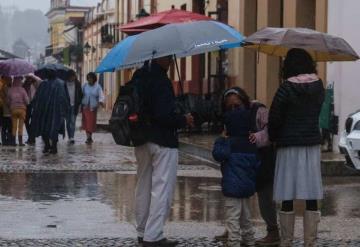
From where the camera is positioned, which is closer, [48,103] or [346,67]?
[346,67]

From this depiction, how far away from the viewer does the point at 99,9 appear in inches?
2202

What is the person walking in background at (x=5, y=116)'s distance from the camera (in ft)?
62.1

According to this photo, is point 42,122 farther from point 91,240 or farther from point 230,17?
point 91,240

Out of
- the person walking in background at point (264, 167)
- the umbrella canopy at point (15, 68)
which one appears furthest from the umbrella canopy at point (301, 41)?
the umbrella canopy at point (15, 68)

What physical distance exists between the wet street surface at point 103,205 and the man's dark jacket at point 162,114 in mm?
1038

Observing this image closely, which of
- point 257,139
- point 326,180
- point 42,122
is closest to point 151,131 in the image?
point 257,139

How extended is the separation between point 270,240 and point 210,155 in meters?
8.60

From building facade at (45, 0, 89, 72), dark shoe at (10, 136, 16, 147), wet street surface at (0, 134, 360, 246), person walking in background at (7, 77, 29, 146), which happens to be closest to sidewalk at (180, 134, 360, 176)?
wet street surface at (0, 134, 360, 246)

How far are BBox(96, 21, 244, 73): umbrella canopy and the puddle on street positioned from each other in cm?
218

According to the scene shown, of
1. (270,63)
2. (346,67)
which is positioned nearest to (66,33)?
(270,63)

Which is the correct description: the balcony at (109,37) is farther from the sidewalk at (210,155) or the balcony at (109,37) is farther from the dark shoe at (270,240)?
the dark shoe at (270,240)

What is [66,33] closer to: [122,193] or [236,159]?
[122,193]

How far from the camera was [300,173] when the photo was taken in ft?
24.6

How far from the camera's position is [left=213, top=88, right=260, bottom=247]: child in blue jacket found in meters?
7.78
